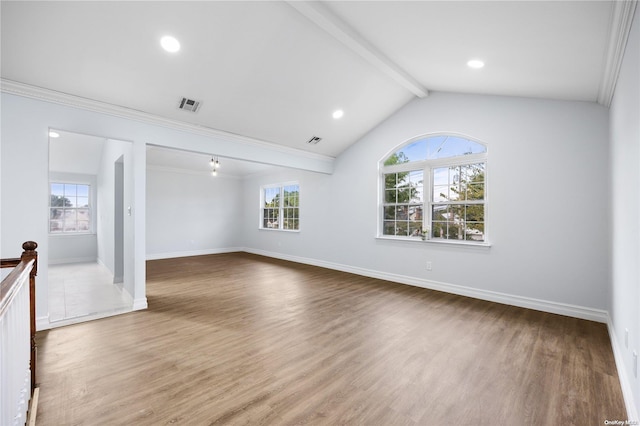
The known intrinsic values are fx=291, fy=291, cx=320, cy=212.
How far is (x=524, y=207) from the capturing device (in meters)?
3.93

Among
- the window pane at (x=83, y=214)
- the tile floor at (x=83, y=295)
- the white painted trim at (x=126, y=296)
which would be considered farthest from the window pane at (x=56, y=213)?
the white painted trim at (x=126, y=296)

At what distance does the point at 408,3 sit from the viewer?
8.29 feet

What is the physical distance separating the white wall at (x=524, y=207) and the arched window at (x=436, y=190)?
0.18 meters

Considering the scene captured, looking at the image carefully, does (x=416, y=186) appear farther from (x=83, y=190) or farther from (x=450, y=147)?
(x=83, y=190)

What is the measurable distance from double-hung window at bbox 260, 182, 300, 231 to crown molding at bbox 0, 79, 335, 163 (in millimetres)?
2622

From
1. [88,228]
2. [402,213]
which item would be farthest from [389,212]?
[88,228]

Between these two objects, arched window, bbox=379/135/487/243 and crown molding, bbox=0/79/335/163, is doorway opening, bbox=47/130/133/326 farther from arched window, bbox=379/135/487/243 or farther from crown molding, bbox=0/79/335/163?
arched window, bbox=379/135/487/243

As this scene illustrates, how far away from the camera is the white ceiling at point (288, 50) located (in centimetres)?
244

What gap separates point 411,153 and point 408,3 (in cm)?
292

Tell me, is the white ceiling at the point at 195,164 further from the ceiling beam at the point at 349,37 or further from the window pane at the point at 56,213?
the ceiling beam at the point at 349,37

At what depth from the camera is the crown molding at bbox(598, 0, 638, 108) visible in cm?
188

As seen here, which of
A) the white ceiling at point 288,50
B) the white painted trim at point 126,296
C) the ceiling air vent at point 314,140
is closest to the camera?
the white ceiling at point 288,50

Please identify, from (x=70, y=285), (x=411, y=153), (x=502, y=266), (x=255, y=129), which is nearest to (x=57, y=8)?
(x=255, y=129)

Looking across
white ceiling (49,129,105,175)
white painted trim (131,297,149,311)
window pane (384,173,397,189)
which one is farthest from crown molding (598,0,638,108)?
white ceiling (49,129,105,175)
